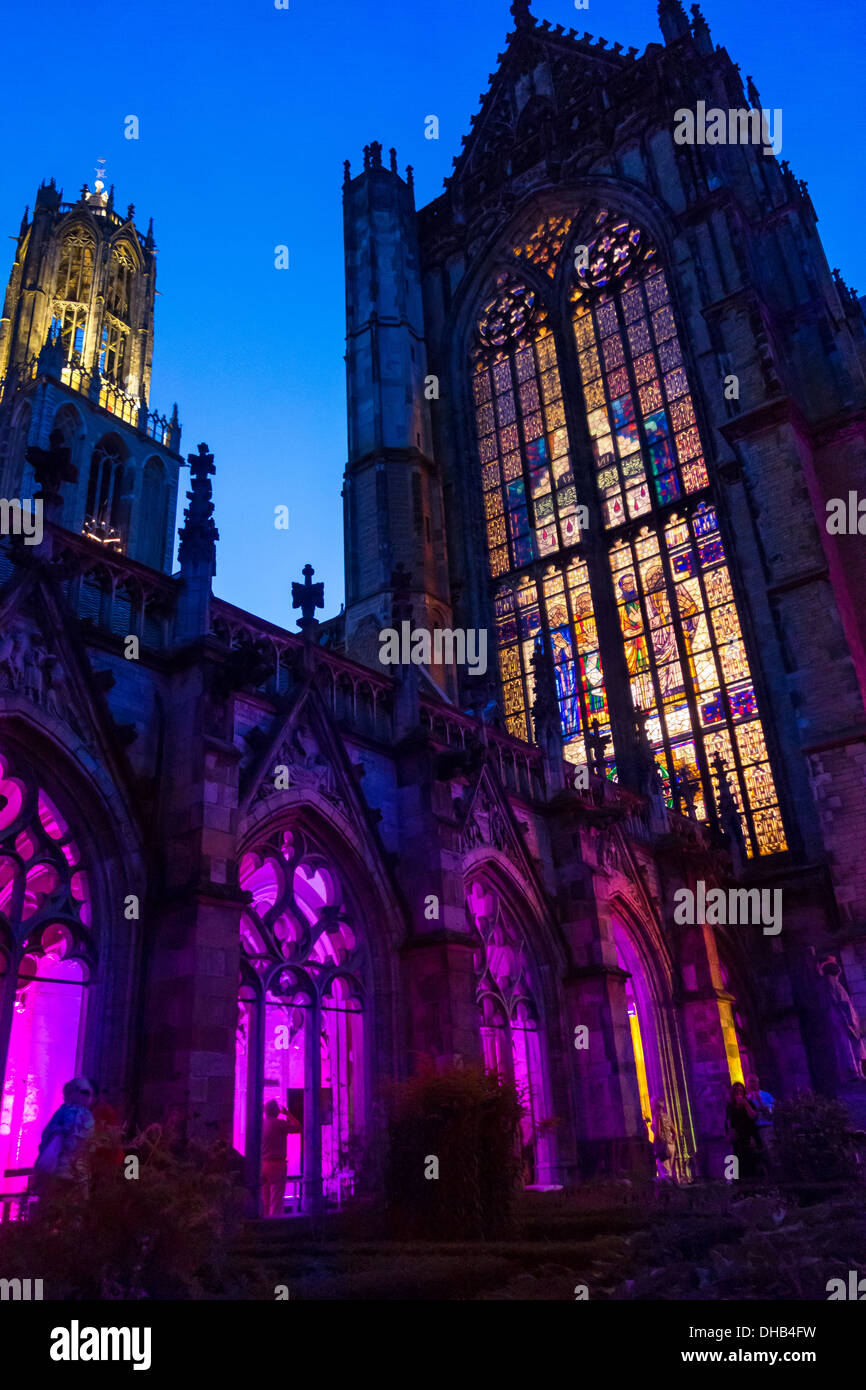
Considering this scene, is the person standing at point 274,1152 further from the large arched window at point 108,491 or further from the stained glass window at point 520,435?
the large arched window at point 108,491

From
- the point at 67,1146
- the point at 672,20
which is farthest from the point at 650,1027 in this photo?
the point at 672,20

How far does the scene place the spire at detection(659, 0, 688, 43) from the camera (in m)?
28.3

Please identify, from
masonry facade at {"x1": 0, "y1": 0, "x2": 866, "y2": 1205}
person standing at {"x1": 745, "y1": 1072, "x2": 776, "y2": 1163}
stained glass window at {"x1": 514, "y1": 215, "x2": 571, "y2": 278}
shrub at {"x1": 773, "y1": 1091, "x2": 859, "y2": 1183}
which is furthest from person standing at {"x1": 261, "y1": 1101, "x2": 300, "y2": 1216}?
stained glass window at {"x1": 514, "y1": 215, "x2": 571, "y2": 278}

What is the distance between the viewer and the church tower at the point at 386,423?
25.5 metres

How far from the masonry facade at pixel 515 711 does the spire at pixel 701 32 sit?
0.97 feet

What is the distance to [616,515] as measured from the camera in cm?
2633

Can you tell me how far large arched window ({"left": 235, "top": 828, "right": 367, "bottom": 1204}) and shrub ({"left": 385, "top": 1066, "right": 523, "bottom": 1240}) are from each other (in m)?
1.96

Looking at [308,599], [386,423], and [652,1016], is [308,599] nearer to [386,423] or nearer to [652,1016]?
[652,1016]

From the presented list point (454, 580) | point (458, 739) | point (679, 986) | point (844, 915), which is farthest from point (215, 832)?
point (454, 580)

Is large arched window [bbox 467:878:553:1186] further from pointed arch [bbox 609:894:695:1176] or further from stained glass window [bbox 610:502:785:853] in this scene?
stained glass window [bbox 610:502:785:853]

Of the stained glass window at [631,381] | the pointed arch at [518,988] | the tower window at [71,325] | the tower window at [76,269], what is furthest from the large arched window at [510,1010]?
the tower window at [76,269]

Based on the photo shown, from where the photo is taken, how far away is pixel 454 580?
28.2 m

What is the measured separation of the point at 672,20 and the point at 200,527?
2536 cm
